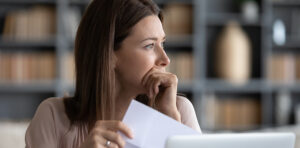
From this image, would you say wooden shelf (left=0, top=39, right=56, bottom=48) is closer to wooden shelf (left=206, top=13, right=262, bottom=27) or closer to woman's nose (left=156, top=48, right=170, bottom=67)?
wooden shelf (left=206, top=13, right=262, bottom=27)

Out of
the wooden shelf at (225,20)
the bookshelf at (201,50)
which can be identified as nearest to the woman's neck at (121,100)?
the bookshelf at (201,50)

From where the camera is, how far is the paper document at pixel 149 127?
101cm

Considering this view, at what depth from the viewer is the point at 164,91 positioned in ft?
4.54

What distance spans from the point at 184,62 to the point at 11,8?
173 centimetres

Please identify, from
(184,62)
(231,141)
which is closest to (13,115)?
(184,62)

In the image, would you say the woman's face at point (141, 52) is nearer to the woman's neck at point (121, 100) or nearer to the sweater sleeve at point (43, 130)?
the woman's neck at point (121, 100)

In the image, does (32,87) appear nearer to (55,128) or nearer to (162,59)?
(55,128)

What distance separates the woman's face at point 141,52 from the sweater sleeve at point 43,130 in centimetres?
25

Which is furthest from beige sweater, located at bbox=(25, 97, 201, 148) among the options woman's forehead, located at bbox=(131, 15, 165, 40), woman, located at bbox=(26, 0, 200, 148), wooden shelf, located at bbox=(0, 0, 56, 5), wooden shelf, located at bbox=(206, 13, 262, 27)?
wooden shelf, located at bbox=(206, 13, 262, 27)

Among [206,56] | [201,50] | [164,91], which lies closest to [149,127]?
[164,91]

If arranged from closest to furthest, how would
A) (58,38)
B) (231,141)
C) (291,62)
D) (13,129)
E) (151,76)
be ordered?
1. (231,141)
2. (151,76)
3. (13,129)
4. (58,38)
5. (291,62)

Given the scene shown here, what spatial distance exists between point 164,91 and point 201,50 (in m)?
3.13

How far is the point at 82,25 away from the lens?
1.46 meters

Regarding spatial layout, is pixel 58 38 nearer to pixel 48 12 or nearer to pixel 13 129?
A: pixel 48 12
